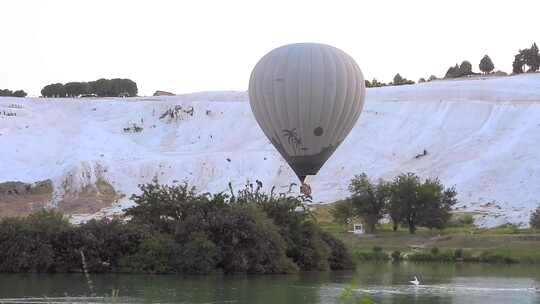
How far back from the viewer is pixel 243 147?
283 feet

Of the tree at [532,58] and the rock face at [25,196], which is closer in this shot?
the rock face at [25,196]

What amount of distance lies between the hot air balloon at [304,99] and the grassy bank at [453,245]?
37.1 ft

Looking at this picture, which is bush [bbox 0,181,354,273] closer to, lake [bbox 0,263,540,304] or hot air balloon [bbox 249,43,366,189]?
lake [bbox 0,263,540,304]

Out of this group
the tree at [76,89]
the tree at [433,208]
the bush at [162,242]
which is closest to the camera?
the bush at [162,242]

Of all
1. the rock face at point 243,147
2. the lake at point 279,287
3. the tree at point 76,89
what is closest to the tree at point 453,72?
the rock face at point 243,147

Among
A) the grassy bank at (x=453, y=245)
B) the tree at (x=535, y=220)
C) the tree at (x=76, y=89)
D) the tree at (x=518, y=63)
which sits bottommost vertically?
the grassy bank at (x=453, y=245)

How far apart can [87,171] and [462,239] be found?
1382 inches

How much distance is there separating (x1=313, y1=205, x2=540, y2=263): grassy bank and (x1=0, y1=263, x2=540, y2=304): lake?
7428 mm

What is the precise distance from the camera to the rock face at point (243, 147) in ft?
230

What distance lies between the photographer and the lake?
92.8 feet

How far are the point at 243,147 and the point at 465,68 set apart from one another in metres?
59.9

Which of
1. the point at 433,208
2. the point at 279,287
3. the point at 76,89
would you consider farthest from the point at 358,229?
the point at 76,89

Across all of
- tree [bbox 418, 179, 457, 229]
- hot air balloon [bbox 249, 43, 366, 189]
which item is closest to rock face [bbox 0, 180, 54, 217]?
tree [bbox 418, 179, 457, 229]

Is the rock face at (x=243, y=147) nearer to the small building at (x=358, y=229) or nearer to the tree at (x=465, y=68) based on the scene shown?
the small building at (x=358, y=229)
